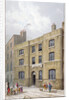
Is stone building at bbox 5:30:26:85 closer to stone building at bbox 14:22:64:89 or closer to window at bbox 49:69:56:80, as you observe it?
stone building at bbox 14:22:64:89

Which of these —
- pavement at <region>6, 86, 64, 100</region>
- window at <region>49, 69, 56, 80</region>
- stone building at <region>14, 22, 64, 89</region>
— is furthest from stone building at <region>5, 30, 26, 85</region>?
window at <region>49, 69, 56, 80</region>

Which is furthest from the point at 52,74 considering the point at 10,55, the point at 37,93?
the point at 10,55

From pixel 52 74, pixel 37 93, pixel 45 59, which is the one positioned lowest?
pixel 37 93

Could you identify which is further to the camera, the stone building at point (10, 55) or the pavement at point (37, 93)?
the pavement at point (37, 93)

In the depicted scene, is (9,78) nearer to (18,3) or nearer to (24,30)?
(24,30)

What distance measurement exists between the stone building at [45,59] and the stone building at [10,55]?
0.44 feet

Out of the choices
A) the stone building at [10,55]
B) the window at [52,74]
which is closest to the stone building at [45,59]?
the window at [52,74]

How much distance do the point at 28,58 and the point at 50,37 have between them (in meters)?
0.45

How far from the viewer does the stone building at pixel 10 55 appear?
2.46m

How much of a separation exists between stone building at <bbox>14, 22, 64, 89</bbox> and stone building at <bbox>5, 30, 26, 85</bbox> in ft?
0.44

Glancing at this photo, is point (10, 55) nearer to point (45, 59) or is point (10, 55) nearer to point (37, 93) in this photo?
point (45, 59)

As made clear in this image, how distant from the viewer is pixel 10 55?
251cm

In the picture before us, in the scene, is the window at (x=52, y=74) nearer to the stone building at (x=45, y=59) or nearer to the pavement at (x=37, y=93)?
the stone building at (x=45, y=59)

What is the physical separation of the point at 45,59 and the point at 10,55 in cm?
54
